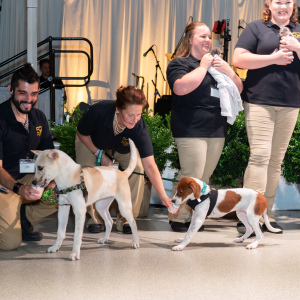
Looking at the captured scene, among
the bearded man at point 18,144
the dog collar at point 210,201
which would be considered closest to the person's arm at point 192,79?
the dog collar at point 210,201

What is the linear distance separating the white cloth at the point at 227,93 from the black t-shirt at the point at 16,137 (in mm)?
1330

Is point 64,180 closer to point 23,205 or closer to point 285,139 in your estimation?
point 23,205

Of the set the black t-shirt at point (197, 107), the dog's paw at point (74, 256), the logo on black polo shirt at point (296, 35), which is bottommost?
the dog's paw at point (74, 256)

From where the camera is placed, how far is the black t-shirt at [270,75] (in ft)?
12.8

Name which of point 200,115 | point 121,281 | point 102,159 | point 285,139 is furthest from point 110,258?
point 285,139

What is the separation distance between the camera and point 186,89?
386 centimetres

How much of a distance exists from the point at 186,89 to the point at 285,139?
0.87 metres

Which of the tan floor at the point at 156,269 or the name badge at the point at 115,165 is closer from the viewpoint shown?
the tan floor at the point at 156,269

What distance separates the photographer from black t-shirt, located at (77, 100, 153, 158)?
3736 millimetres

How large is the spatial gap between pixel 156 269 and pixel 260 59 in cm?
172

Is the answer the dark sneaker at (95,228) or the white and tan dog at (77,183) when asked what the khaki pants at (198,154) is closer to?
the white and tan dog at (77,183)

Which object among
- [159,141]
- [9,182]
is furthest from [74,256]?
[159,141]

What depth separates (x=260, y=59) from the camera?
3.80 m

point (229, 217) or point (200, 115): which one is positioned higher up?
point (200, 115)
